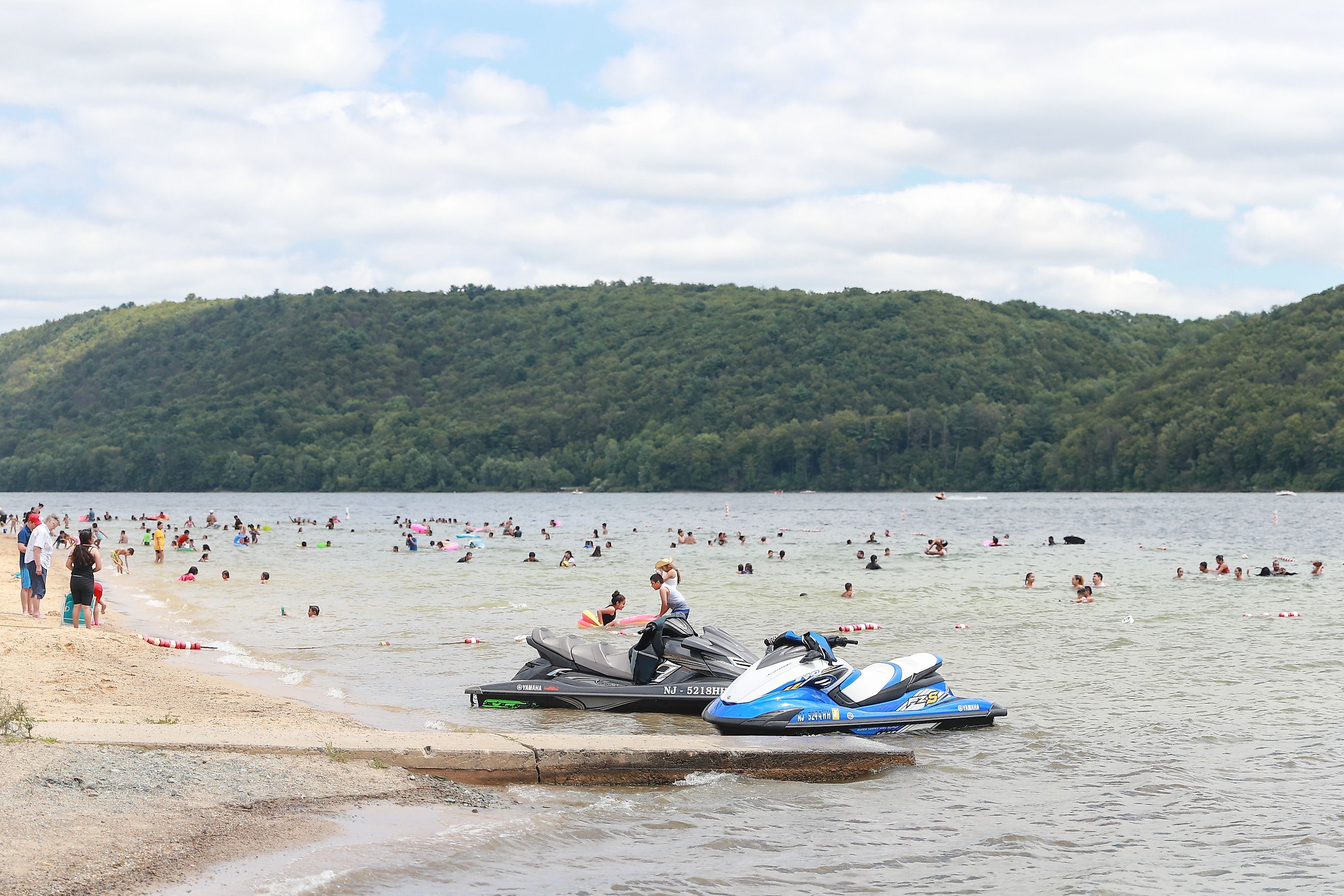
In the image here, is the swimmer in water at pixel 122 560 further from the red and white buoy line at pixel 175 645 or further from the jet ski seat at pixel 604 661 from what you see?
the jet ski seat at pixel 604 661

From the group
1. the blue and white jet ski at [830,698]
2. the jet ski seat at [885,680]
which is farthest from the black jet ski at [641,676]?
the jet ski seat at [885,680]

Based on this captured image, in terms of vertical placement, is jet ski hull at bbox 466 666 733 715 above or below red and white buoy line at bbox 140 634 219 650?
above

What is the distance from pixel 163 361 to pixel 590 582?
15930 cm

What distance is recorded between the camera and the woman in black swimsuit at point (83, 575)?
19.5 meters

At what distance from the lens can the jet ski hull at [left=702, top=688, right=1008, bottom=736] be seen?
38.5ft

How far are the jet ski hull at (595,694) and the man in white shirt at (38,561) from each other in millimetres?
10826

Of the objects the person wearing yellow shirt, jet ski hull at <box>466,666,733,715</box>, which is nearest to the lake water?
jet ski hull at <box>466,666,733,715</box>

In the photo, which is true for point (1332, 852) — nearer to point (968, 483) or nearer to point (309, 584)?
point (309, 584)

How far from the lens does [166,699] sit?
44.5ft

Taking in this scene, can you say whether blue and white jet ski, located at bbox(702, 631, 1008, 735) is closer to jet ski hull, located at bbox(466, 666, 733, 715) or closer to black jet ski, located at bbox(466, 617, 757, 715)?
black jet ski, located at bbox(466, 617, 757, 715)

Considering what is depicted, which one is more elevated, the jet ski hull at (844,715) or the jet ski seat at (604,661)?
the jet ski seat at (604,661)

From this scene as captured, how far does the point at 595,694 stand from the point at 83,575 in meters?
10.5

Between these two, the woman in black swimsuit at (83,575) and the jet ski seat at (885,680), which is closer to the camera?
the jet ski seat at (885,680)

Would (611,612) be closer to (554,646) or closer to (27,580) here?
(554,646)
